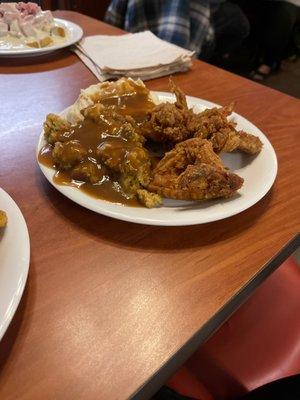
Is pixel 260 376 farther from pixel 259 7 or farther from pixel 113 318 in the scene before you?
pixel 259 7

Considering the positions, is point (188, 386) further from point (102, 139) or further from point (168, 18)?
point (168, 18)

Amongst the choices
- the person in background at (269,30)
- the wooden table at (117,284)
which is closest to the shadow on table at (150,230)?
the wooden table at (117,284)

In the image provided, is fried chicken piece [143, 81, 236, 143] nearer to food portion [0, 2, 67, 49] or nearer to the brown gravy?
the brown gravy

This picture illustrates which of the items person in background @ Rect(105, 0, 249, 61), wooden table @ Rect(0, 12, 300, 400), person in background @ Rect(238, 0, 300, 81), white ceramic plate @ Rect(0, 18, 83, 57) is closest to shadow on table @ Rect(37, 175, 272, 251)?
wooden table @ Rect(0, 12, 300, 400)

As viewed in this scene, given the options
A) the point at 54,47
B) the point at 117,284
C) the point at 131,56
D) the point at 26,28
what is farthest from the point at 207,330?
the point at 26,28

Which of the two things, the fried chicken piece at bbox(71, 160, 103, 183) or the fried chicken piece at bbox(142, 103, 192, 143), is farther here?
the fried chicken piece at bbox(142, 103, 192, 143)
